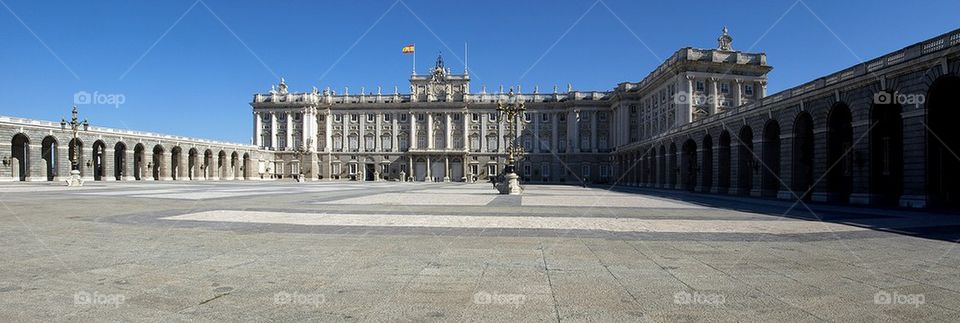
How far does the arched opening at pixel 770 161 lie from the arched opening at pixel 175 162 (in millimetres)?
76180

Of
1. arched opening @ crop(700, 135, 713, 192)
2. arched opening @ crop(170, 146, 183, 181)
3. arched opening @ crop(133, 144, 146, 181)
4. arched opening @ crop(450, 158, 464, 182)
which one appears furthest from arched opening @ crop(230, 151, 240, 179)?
arched opening @ crop(700, 135, 713, 192)

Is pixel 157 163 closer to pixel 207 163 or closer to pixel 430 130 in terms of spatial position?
pixel 207 163

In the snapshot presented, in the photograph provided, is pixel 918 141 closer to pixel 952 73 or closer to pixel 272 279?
pixel 952 73

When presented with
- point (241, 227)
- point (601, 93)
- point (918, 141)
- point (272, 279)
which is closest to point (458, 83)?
point (601, 93)

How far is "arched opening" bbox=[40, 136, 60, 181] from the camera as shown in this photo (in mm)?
57562

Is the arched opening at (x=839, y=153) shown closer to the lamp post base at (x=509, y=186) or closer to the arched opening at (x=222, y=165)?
the lamp post base at (x=509, y=186)

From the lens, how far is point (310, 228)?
40.4 feet

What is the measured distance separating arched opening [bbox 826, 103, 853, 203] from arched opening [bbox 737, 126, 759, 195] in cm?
777

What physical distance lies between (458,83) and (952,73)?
76.3 meters

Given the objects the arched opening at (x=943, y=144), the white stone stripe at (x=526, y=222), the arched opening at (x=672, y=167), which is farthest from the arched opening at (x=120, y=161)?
the arched opening at (x=943, y=144)

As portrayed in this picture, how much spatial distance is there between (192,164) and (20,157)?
2233 centimetres

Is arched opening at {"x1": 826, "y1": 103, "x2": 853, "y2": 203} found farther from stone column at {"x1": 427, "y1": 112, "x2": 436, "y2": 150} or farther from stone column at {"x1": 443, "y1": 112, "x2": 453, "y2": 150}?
stone column at {"x1": 427, "y1": 112, "x2": 436, "y2": 150}

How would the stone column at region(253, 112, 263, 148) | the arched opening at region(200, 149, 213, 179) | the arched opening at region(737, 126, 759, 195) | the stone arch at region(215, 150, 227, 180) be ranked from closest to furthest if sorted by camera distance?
the arched opening at region(737, 126, 759, 195) → the arched opening at region(200, 149, 213, 179) → the stone arch at region(215, 150, 227, 180) → the stone column at region(253, 112, 263, 148)

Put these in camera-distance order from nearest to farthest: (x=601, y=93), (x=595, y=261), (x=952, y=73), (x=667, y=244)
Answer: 1. (x=595, y=261)
2. (x=667, y=244)
3. (x=952, y=73)
4. (x=601, y=93)
